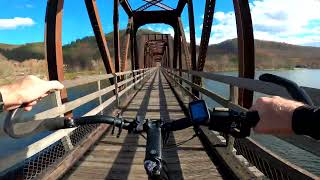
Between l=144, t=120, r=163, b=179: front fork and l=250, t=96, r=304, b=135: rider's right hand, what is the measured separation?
61 centimetres

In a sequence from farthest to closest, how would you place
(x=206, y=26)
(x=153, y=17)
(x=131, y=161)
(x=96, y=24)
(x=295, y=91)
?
(x=153, y=17) → (x=206, y=26) → (x=96, y=24) → (x=131, y=161) → (x=295, y=91)

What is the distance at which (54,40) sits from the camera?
6.27m

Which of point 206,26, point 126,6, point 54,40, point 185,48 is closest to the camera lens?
point 54,40

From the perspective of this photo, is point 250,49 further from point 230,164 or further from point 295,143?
point 295,143

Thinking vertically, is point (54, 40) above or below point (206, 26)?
below

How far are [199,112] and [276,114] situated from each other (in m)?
0.43

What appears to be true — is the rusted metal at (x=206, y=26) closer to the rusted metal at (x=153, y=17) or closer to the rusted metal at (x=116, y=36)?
the rusted metal at (x=116, y=36)

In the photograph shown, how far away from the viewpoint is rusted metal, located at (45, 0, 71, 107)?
6.22m

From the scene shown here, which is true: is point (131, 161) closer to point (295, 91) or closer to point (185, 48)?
point (295, 91)

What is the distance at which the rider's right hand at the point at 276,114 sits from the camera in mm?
1130

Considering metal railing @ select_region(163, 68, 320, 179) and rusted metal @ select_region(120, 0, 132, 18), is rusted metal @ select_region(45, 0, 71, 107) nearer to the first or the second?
metal railing @ select_region(163, 68, 320, 179)

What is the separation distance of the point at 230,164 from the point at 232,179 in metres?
0.34

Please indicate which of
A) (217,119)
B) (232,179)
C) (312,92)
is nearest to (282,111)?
(217,119)

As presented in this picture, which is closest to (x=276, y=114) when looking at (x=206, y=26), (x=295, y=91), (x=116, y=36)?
(x=295, y=91)
